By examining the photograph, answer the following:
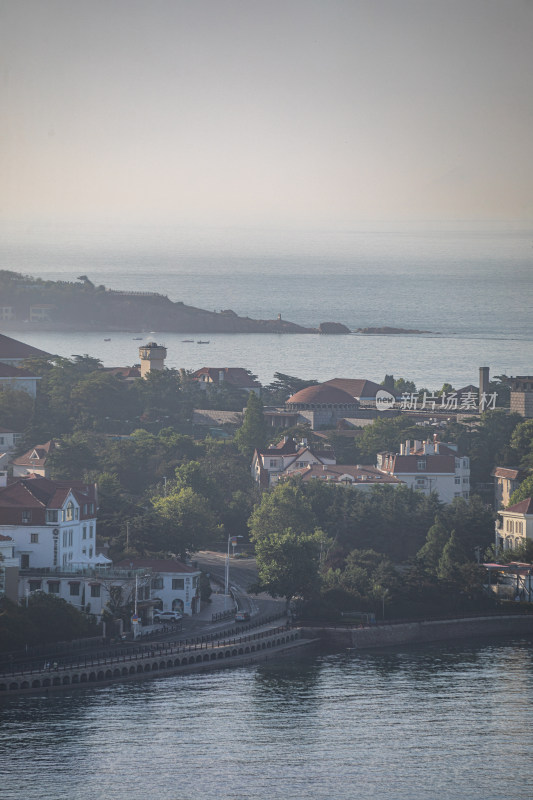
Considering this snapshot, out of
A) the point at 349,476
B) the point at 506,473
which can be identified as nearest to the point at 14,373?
the point at 349,476

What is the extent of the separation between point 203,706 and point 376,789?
936 cm

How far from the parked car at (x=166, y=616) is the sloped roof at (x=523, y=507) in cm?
2227

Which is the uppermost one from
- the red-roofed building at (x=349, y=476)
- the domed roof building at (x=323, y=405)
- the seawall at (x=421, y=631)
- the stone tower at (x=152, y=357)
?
the stone tower at (x=152, y=357)

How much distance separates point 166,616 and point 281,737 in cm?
1584

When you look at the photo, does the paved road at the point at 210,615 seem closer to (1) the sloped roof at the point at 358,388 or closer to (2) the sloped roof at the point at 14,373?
(2) the sloped roof at the point at 14,373

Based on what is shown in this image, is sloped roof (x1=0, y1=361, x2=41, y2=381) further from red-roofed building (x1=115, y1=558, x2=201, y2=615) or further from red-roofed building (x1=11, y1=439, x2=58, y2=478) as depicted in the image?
red-roofed building (x1=115, y1=558, x2=201, y2=615)

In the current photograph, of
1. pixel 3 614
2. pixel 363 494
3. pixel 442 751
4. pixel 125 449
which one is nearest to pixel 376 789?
pixel 442 751

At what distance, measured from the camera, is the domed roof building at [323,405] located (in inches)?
5069

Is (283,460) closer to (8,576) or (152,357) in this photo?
(152,357)

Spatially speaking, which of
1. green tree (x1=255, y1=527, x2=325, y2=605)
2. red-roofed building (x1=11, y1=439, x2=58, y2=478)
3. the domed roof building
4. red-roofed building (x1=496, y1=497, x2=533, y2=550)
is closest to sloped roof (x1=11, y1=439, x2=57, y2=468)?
red-roofed building (x1=11, y1=439, x2=58, y2=478)

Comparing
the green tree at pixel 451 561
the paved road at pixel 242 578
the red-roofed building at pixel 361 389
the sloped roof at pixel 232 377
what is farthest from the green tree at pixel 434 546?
the sloped roof at pixel 232 377

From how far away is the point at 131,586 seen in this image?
68438 millimetres

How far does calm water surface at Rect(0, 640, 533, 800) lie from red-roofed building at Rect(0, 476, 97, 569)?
10.5 meters

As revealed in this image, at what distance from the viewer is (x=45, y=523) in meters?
70.3
